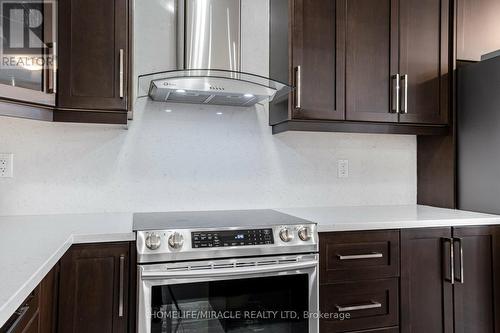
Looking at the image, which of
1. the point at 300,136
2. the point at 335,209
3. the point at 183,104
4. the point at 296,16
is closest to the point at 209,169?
the point at 183,104

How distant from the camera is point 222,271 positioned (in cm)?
155

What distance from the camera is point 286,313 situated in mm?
1700

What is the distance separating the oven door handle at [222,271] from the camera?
1484mm

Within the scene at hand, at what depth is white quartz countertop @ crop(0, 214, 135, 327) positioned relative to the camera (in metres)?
0.90

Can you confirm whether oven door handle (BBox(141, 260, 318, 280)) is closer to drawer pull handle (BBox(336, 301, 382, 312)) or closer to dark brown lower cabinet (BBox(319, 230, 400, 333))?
dark brown lower cabinet (BBox(319, 230, 400, 333))

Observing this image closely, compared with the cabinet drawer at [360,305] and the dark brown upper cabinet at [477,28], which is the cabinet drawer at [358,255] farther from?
the dark brown upper cabinet at [477,28]

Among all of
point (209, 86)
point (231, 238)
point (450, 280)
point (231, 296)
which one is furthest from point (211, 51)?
point (450, 280)

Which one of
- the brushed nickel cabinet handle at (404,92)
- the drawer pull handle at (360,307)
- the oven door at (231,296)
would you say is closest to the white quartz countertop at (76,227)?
the oven door at (231,296)

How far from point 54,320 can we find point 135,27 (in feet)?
5.09

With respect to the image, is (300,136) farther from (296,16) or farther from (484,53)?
(484,53)

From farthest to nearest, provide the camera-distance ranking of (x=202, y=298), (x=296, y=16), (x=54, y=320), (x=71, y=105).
Result: (x=296, y=16), (x=71, y=105), (x=202, y=298), (x=54, y=320)

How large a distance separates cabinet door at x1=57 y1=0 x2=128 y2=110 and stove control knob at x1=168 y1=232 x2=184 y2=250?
68 centimetres

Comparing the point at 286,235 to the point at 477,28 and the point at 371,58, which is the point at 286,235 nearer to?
the point at 371,58

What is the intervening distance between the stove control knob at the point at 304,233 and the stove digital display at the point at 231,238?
14 centimetres
